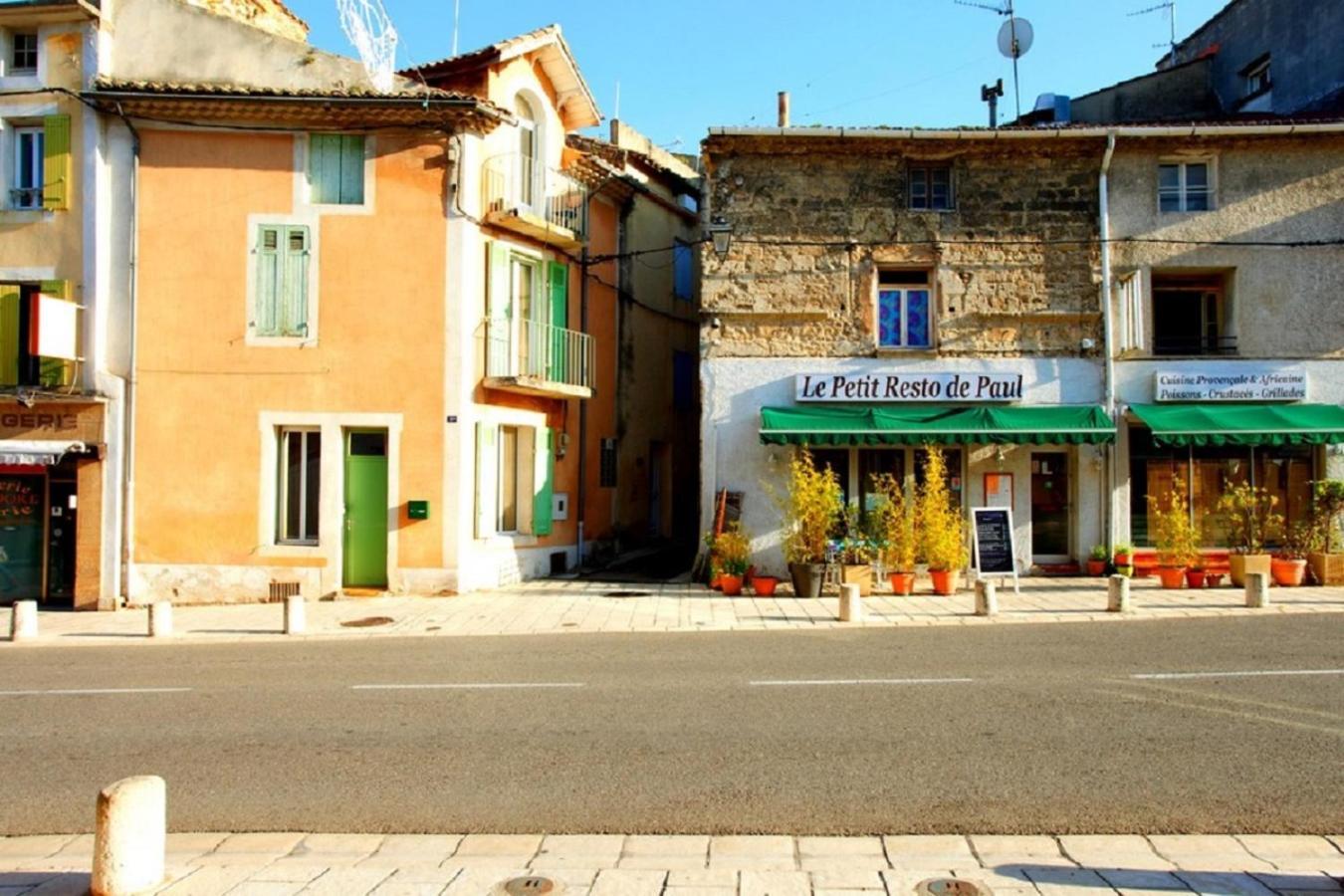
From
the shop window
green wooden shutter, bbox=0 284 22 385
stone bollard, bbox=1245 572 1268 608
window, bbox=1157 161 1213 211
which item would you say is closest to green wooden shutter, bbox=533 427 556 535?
green wooden shutter, bbox=0 284 22 385

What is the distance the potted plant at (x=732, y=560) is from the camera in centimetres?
1638

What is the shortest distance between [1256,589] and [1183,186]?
749 cm

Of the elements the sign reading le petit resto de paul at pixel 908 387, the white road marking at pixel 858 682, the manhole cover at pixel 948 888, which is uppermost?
the sign reading le petit resto de paul at pixel 908 387

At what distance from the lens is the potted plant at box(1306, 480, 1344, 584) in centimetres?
1598

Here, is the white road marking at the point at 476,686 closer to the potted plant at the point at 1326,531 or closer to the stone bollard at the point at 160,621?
the stone bollard at the point at 160,621

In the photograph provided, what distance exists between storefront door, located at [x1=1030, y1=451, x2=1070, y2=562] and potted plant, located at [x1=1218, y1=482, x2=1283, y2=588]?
245cm

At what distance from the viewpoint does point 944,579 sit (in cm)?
1582

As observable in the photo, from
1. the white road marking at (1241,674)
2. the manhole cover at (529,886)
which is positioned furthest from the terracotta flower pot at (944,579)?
the manhole cover at (529,886)

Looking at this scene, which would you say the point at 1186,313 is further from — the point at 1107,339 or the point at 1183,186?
the point at 1183,186

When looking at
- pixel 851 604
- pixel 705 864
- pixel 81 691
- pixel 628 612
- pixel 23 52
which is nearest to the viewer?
pixel 705 864

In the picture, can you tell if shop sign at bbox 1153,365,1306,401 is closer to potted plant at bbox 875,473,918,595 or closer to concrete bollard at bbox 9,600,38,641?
potted plant at bbox 875,473,918,595

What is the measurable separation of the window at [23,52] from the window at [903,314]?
1423 centimetres

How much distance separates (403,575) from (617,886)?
12.2 meters

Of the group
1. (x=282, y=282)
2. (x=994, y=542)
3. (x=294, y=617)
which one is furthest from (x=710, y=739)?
(x=282, y=282)
